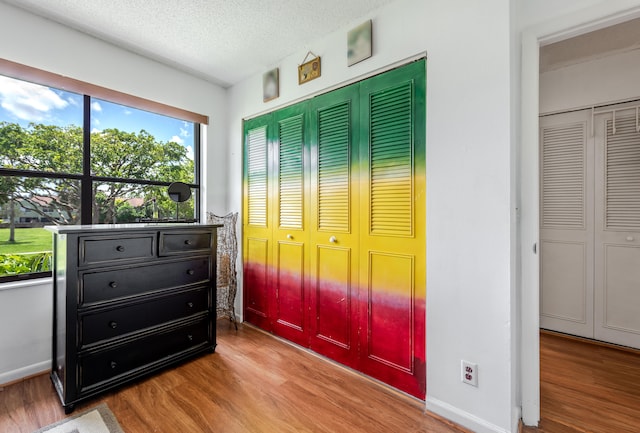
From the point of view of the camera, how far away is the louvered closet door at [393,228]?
6.08 ft

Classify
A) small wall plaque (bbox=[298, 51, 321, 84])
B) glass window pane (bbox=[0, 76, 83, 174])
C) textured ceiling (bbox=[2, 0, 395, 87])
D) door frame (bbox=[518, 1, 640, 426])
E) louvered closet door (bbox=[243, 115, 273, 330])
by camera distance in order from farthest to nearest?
louvered closet door (bbox=[243, 115, 273, 330])
small wall plaque (bbox=[298, 51, 321, 84])
glass window pane (bbox=[0, 76, 83, 174])
textured ceiling (bbox=[2, 0, 395, 87])
door frame (bbox=[518, 1, 640, 426])

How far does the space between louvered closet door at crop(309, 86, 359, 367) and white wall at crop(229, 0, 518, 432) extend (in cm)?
56

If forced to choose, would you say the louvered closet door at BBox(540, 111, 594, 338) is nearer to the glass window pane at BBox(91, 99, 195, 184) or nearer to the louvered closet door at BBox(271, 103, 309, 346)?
the louvered closet door at BBox(271, 103, 309, 346)

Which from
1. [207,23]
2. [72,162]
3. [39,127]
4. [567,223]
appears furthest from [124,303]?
[567,223]

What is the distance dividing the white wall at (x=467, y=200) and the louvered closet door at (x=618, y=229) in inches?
76.6

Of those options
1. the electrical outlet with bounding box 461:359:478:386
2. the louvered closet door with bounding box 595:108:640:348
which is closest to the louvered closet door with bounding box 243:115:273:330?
the electrical outlet with bounding box 461:359:478:386

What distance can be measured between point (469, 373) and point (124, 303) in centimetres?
221

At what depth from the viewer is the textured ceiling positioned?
78.4 inches

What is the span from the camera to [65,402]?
68.1 inches

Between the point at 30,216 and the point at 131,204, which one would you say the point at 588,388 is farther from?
the point at 30,216

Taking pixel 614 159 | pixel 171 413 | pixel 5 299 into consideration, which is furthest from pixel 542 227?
pixel 5 299

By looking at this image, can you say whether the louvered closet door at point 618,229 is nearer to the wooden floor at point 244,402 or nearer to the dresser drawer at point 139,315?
the wooden floor at point 244,402

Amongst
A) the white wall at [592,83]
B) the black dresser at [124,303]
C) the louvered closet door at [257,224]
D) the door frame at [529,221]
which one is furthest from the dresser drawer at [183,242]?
the white wall at [592,83]

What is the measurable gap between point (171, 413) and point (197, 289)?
885mm
